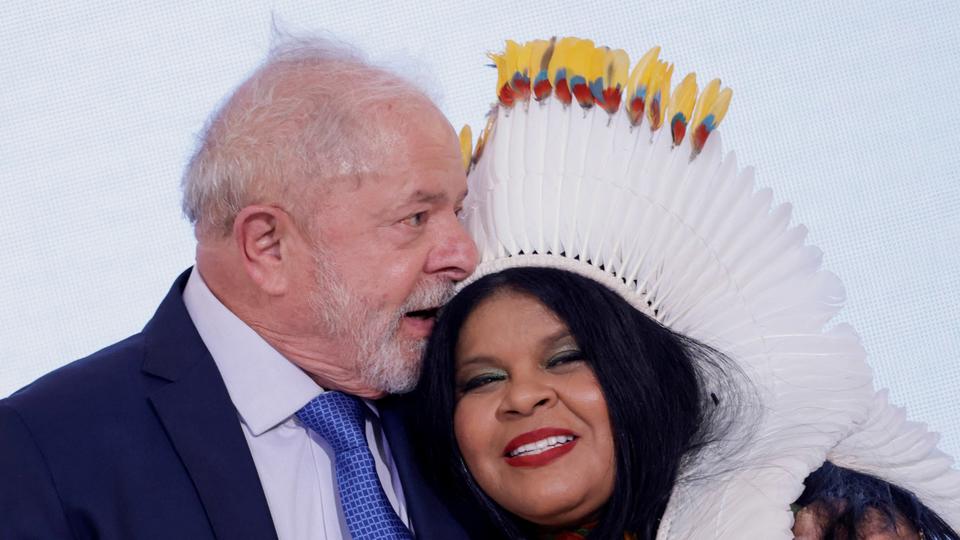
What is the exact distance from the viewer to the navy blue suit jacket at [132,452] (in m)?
2.02

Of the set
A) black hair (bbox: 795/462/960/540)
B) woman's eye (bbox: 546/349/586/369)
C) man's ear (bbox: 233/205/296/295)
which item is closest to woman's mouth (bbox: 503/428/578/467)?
woman's eye (bbox: 546/349/586/369)

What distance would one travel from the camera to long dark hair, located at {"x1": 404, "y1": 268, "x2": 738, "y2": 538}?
2143 millimetres

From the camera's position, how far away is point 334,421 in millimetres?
2297

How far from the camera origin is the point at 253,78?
2.42 m

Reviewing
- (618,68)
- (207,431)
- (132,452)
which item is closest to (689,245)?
(618,68)

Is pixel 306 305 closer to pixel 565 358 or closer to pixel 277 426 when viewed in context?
pixel 277 426

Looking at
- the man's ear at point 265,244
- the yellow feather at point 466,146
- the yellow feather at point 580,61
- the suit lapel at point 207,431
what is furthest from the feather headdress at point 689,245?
the suit lapel at point 207,431

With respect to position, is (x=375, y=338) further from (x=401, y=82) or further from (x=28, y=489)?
(x=28, y=489)

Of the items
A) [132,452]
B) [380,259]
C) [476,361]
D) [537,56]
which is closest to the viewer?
[132,452]

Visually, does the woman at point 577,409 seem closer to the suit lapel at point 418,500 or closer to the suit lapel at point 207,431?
the suit lapel at point 418,500

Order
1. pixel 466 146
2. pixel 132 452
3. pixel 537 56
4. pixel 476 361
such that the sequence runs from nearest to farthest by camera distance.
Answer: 1. pixel 132 452
2. pixel 476 361
3. pixel 537 56
4. pixel 466 146

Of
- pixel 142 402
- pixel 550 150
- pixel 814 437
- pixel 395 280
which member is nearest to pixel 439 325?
pixel 395 280

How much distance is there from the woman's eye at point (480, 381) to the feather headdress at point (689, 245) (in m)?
0.18

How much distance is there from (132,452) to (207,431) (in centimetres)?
12
